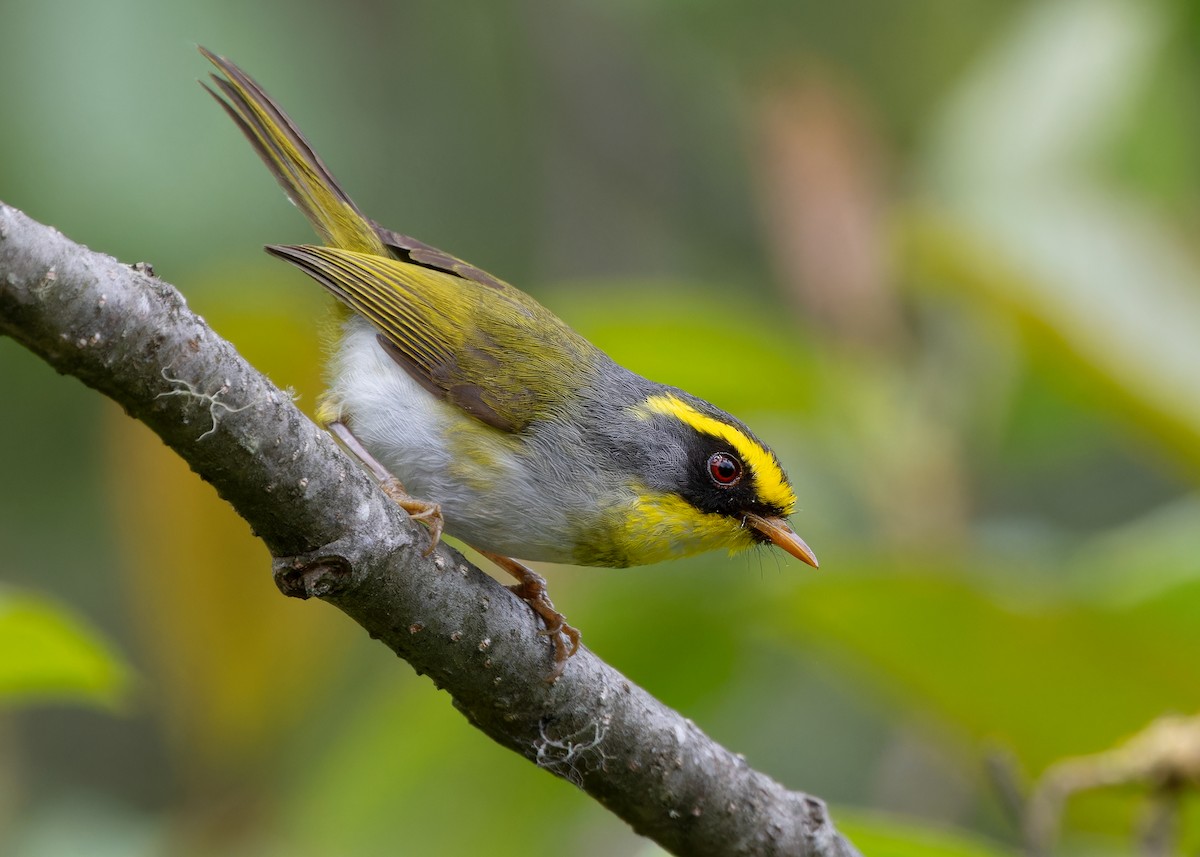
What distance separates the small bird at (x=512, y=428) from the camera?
11.0ft

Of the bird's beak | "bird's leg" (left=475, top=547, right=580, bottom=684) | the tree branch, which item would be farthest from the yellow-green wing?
the tree branch

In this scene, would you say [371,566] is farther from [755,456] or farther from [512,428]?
[755,456]

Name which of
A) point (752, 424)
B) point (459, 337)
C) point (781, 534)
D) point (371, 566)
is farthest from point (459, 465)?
point (752, 424)

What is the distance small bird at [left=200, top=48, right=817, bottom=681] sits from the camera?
335 cm

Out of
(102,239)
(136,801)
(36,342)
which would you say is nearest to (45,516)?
(136,801)

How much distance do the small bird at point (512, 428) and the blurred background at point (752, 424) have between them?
41 centimetres

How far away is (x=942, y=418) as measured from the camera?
5.01 m

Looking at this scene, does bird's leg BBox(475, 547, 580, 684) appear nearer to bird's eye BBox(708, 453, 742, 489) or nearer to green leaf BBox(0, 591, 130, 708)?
bird's eye BBox(708, 453, 742, 489)

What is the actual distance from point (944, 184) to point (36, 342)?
400 centimetres

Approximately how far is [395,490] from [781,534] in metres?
0.98

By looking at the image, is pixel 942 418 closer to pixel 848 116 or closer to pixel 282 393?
pixel 848 116

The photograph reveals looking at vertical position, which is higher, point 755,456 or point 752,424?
point 752,424

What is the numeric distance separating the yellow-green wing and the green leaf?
103 cm

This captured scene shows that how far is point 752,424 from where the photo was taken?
5305 mm
